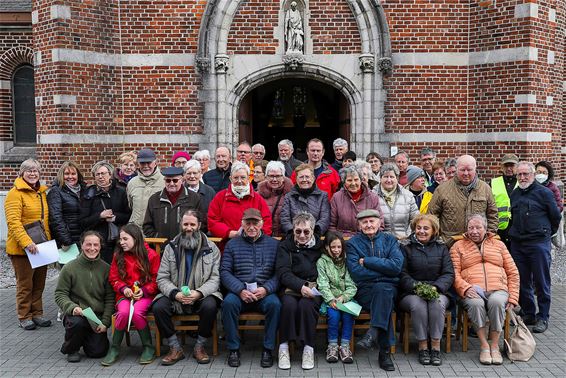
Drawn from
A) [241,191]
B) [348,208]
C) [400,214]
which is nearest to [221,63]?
[241,191]

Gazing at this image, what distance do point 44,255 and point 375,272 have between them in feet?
12.2

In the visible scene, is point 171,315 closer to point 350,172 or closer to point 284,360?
point 284,360

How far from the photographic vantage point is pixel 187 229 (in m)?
5.64

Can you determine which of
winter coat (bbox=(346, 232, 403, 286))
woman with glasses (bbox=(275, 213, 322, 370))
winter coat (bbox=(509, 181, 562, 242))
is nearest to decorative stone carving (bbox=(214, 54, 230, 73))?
woman with glasses (bbox=(275, 213, 322, 370))

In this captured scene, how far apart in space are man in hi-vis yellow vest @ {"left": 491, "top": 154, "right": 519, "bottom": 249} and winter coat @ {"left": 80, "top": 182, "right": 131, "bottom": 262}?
14.0ft

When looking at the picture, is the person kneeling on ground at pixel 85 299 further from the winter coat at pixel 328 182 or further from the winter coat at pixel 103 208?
the winter coat at pixel 328 182

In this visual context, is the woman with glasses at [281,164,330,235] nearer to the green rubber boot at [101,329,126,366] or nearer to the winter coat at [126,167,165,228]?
the winter coat at [126,167,165,228]

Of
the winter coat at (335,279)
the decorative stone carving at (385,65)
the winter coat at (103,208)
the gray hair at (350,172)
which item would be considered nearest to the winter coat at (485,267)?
the winter coat at (335,279)

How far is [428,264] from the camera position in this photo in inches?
226

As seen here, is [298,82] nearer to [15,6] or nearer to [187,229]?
[15,6]

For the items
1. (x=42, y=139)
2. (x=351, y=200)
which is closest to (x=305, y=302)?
(x=351, y=200)

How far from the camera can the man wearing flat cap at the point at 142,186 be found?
21.8 feet

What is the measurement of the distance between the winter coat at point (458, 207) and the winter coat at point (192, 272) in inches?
96.1

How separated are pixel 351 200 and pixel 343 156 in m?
1.93
